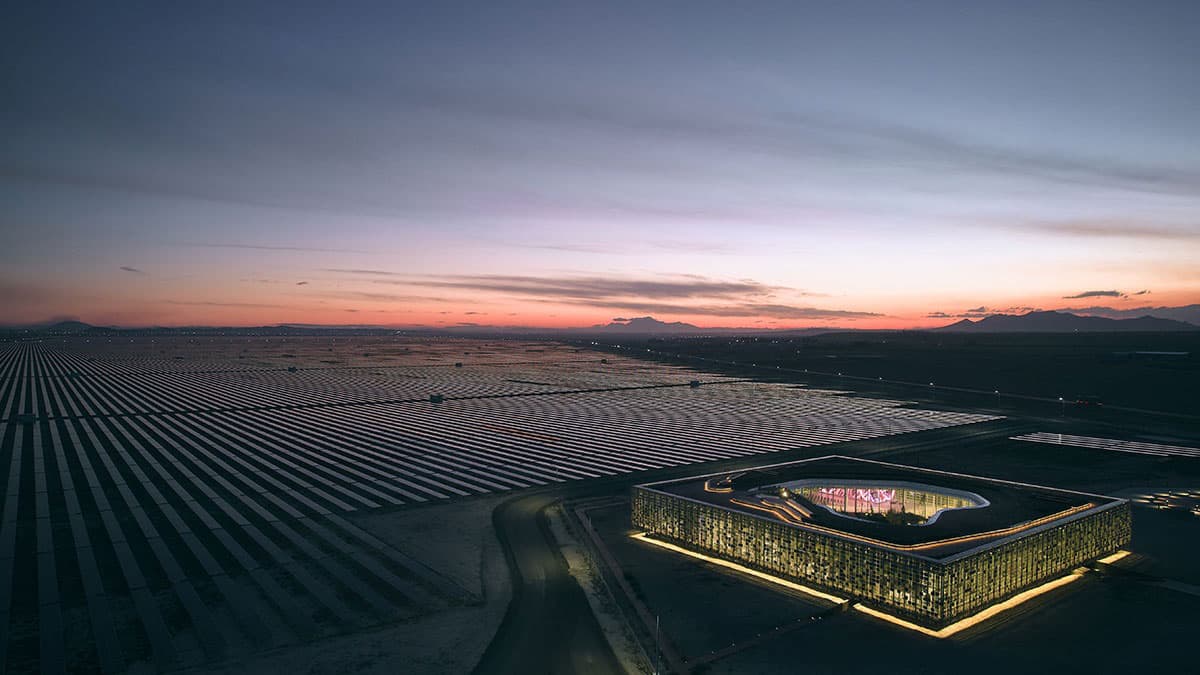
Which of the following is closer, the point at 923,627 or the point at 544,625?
the point at 923,627

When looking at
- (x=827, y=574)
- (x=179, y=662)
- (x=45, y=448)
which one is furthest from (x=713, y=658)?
(x=45, y=448)

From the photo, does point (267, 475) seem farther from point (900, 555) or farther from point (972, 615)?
point (972, 615)

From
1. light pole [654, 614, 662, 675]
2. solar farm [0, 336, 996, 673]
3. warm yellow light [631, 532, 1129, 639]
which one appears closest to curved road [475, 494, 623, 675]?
light pole [654, 614, 662, 675]

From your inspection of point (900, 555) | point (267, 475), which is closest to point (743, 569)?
point (900, 555)

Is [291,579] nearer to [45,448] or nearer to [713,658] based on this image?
[713,658]

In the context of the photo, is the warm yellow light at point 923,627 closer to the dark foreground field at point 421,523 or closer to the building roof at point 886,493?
the dark foreground field at point 421,523

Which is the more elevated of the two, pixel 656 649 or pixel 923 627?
pixel 923 627
